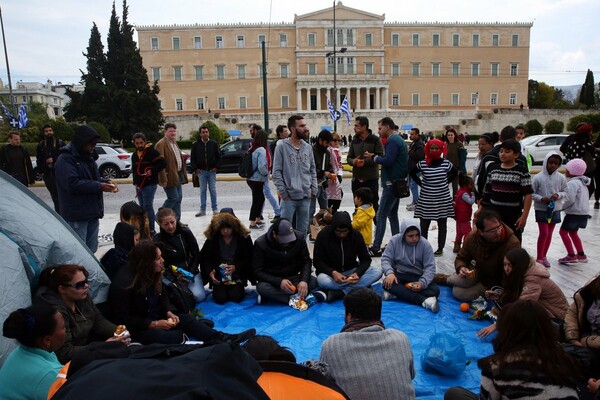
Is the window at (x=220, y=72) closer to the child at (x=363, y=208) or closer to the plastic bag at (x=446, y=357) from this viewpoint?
the child at (x=363, y=208)

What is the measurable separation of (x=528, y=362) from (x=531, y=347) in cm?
8

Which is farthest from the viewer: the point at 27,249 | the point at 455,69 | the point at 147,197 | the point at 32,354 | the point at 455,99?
the point at 455,99

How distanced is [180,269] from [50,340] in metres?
2.50

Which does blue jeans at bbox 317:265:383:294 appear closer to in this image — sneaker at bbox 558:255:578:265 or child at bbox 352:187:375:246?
child at bbox 352:187:375:246

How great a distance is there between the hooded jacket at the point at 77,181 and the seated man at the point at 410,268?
3.52 metres

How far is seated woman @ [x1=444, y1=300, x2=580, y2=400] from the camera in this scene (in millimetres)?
2365

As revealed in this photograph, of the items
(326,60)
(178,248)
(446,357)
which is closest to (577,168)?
(446,357)

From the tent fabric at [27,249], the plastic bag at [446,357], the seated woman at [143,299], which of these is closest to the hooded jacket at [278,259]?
the seated woman at [143,299]

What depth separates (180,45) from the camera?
212 feet

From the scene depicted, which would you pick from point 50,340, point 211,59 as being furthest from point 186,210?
point 211,59

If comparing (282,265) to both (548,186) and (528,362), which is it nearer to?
(528,362)

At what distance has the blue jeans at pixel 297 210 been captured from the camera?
652 cm

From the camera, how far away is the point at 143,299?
406 centimetres

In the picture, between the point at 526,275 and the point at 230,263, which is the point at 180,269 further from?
the point at 526,275
